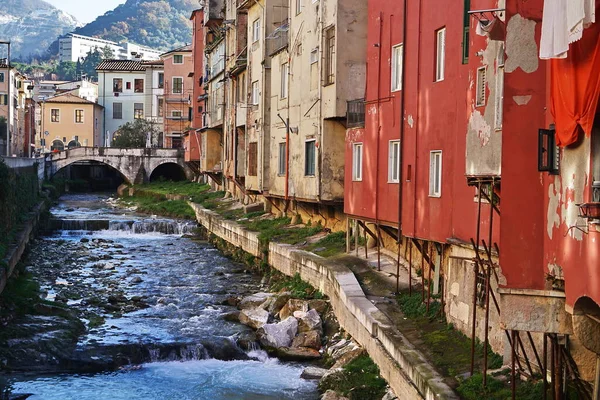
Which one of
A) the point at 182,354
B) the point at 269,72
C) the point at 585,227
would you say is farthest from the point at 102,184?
the point at 585,227

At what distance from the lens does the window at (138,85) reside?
329 ft

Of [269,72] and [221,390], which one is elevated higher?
[269,72]

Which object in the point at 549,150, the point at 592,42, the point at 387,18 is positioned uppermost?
the point at 387,18

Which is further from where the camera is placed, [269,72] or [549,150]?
[269,72]

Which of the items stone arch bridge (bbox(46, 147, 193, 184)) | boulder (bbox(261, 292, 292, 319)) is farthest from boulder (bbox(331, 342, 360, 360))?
stone arch bridge (bbox(46, 147, 193, 184))

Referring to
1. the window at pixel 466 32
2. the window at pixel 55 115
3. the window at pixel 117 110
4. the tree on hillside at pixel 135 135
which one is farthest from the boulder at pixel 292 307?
the window at pixel 117 110

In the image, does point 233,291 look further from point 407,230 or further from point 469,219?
point 469,219

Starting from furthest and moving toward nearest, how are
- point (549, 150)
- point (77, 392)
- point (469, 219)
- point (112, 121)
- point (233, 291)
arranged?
point (112, 121), point (233, 291), point (77, 392), point (469, 219), point (549, 150)

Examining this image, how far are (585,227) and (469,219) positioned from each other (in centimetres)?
550

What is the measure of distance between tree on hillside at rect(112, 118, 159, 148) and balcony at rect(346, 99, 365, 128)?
2473 inches

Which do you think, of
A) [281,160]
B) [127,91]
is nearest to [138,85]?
[127,91]

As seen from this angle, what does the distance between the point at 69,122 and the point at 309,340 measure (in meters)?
84.4

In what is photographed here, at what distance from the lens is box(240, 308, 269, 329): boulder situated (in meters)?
22.8

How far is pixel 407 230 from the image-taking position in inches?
758
